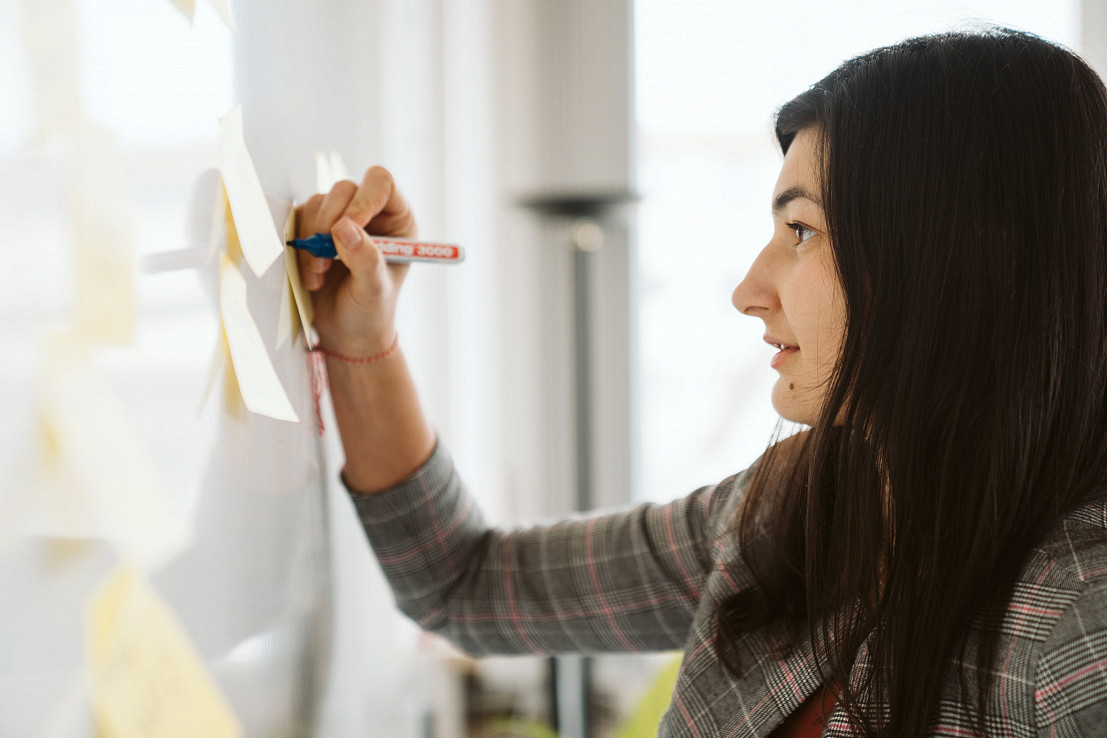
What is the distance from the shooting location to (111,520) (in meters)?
0.32

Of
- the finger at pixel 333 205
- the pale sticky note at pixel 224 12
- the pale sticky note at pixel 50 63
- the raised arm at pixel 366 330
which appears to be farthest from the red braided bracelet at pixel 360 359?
the pale sticky note at pixel 50 63

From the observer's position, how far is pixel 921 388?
0.57 meters

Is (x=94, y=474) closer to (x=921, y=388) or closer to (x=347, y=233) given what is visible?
(x=347, y=233)

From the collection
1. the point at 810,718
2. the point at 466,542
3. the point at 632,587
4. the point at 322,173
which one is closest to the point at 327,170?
the point at 322,173

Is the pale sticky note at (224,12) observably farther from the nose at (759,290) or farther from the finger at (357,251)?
the nose at (759,290)

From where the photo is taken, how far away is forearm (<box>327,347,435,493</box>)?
0.65m

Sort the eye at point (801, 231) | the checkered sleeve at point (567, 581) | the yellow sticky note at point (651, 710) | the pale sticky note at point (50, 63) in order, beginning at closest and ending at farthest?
the pale sticky note at point (50, 63)
the eye at point (801, 231)
the checkered sleeve at point (567, 581)
the yellow sticky note at point (651, 710)

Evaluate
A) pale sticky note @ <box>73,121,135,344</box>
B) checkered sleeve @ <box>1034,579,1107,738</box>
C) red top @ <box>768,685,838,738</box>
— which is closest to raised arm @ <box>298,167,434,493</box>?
pale sticky note @ <box>73,121,135,344</box>

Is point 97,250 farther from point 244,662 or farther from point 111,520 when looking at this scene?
point 244,662

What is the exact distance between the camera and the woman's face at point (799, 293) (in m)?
0.61

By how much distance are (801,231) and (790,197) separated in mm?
29

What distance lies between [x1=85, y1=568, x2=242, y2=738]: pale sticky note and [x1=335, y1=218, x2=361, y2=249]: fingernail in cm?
27

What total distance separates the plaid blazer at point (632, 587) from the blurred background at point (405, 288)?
79 millimetres

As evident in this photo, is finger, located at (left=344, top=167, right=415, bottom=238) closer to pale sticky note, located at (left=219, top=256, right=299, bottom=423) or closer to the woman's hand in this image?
the woman's hand
